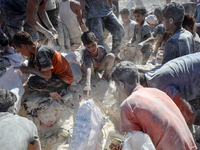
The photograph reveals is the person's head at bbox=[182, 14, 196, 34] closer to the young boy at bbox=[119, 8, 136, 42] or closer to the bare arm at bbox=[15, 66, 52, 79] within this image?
the young boy at bbox=[119, 8, 136, 42]

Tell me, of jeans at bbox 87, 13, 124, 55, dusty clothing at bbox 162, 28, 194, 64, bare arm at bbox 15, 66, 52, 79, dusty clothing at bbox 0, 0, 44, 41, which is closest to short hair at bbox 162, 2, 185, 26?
dusty clothing at bbox 162, 28, 194, 64

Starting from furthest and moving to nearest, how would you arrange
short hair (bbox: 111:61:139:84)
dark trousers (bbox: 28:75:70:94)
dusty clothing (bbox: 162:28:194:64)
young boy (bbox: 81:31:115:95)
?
1. young boy (bbox: 81:31:115:95)
2. dark trousers (bbox: 28:75:70:94)
3. dusty clothing (bbox: 162:28:194:64)
4. short hair (bbox: 111:61:139:84)

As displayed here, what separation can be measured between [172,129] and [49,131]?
1843mm

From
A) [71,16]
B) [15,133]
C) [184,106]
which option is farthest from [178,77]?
[71,16]

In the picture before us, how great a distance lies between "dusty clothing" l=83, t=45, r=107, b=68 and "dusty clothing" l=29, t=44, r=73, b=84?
438 millimetres

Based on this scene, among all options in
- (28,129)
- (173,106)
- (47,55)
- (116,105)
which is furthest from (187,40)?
(28,129)

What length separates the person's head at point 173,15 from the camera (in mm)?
2119

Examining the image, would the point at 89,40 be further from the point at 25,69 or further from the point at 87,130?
the point at 87,130

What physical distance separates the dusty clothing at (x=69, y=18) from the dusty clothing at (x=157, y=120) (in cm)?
379

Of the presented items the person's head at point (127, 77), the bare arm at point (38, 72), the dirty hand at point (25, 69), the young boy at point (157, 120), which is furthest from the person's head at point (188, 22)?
the dirty hand at point (25, 69)

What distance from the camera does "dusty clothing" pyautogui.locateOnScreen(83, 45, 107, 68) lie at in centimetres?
300

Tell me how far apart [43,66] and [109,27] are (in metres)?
1.93

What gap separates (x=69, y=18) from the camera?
473cm

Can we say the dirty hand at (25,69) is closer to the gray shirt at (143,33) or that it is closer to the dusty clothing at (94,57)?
Answer: the dusty clothing at (94,57)
